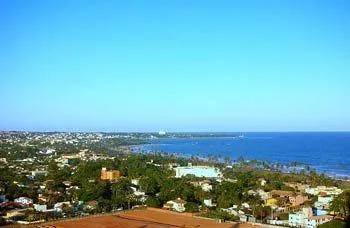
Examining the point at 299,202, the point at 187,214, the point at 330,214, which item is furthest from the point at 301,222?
the point at 299,202

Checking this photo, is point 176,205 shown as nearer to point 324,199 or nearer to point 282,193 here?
point 282,193

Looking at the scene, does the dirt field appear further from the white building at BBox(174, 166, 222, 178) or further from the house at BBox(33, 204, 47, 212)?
the white building at BBox(174, 166, 222, 178)

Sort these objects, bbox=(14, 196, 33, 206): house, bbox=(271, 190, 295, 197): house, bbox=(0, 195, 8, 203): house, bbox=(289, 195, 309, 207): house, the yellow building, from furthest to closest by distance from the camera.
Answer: bbox=(271, 190, 295, 197): house
bbox=(289, 195, 309, 207): house
the yellow building
bbox=(0, 195, 8, 203): house
bbox=(14, 196, 33, 206): house

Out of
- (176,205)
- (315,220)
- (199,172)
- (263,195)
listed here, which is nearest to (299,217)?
(315,220)

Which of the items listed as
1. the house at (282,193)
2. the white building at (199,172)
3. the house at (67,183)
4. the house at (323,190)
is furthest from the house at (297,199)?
the house at (67,183)

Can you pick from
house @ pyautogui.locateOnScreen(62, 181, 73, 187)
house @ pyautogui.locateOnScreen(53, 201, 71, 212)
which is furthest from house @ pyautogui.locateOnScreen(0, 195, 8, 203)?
house @ pyautogui.locateOnScreen(62, 181, 73, 187)

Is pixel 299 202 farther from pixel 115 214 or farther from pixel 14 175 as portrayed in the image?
pixel 14 175

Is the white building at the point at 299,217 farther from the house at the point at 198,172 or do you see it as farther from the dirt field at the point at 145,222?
the house at the point at 198,172
